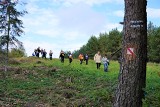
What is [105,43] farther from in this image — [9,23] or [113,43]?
[9,23]

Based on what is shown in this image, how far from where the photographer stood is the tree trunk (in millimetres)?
9656

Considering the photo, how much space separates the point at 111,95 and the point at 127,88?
6394 millimetres

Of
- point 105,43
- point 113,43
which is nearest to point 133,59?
point 113,43

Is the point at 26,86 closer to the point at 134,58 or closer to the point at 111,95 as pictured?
the point at 111,95

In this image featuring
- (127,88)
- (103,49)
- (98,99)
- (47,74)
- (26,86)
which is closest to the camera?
(127,88)

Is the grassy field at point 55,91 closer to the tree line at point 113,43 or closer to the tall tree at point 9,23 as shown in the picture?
the tall tree at point 9,23

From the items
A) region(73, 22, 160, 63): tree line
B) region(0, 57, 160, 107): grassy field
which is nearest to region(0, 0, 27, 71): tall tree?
region(0, 57, 160, 107): grassy field

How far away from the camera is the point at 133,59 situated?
9.71m

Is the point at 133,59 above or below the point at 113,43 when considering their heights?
below

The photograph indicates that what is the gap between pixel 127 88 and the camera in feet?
31.7

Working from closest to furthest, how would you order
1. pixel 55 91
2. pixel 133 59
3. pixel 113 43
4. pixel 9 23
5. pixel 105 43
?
pixel 133 59, pixel 55 91, pixel 9 23, pixel 113 43, pixel 105 43

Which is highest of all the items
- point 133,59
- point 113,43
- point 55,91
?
point 113,43

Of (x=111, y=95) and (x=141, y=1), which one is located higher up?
(x=141, y=1)

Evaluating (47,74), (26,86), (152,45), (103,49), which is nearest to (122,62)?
(26,86)
